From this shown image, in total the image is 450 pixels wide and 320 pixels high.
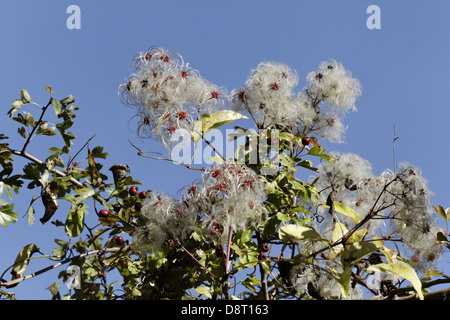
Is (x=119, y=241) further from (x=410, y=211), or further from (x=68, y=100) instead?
(x=410, y=211)

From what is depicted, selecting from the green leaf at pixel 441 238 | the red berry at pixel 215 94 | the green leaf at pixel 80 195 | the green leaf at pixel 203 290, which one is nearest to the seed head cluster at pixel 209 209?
the green leaf at pixel 80 195

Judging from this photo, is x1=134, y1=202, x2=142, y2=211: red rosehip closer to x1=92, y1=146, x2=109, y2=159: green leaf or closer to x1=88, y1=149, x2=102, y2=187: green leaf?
x1=88, y1=149, x2=102, y2=187: green leaf

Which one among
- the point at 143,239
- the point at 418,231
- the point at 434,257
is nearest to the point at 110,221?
the point at 143,239

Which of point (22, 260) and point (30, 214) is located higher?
point (30, 214)

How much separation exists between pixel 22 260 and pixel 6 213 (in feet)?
0.91

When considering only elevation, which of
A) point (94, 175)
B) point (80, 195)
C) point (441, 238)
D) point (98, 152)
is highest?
point (98, 152)

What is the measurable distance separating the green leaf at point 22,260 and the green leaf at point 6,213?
194 mm

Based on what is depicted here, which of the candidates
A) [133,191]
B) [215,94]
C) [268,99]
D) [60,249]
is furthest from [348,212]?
[60,249]

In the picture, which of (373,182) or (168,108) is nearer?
(168,108)

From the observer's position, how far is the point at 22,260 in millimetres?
2906

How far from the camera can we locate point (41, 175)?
2.96 meters
